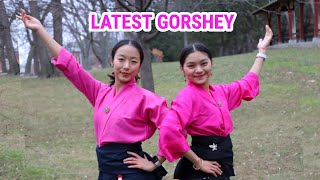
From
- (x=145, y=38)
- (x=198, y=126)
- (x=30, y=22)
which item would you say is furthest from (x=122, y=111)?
(x=145, y=38)

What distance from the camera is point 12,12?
5570 millimetres

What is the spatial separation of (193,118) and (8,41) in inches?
158

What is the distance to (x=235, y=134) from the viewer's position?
7230mm

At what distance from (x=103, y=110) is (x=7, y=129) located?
4.78m

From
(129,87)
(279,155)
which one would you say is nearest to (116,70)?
(129,87)

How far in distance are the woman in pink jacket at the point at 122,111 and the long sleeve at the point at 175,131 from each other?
0.11m

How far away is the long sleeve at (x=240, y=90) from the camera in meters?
2.90

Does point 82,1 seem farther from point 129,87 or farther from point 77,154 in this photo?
point 129,87

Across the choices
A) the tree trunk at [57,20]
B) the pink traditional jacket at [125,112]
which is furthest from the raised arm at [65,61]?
the tree trunk at [57,20]

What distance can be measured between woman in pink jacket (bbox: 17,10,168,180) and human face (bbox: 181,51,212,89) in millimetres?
221

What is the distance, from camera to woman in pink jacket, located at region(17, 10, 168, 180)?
8.68 feet

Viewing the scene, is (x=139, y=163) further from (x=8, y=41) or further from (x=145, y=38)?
(x=145, y=38)

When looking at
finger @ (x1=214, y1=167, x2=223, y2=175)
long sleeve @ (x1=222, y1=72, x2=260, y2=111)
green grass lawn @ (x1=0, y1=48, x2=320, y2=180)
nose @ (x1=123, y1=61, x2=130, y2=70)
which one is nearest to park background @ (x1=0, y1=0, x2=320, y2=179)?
green grass lawn @ (x1=0, y1=48, x2=320, y2=180)

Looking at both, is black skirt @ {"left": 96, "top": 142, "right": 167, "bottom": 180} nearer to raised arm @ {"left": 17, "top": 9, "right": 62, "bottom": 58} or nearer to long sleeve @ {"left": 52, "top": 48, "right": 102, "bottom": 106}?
long sleeve @ {"left": 52, "top": 48, "right": 102, "bottom": 106}
